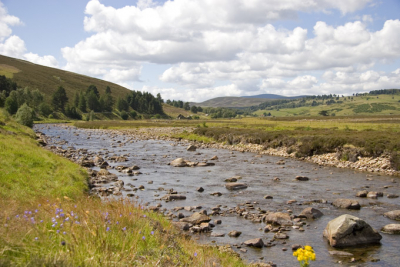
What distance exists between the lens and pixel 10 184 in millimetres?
13688

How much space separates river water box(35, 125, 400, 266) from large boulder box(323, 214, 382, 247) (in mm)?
300

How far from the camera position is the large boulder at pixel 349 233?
12102mm

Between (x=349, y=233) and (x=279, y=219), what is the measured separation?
3.19m

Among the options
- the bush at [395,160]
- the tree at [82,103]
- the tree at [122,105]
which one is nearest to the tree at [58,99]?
the tree at [82,103]

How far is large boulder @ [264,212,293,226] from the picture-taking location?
1454 cm

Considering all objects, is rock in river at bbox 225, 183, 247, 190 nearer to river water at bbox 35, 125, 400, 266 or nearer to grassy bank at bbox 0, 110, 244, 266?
river water at bbox 35, 125, 400, 266

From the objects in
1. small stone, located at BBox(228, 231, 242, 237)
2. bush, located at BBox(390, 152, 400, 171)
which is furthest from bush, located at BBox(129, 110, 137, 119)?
small stone, located at BBox(228, 231, 242, 237)

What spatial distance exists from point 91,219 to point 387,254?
10.5 m

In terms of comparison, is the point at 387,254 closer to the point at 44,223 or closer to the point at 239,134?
the point at 44,223

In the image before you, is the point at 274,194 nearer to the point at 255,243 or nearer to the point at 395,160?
the point at 255,243

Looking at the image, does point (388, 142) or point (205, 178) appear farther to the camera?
point (388, 142)

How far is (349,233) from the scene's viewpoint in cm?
1237

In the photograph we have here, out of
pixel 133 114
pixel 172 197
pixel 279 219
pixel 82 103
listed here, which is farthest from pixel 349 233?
pixel 133 114

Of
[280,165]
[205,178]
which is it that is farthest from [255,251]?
[280,165]
